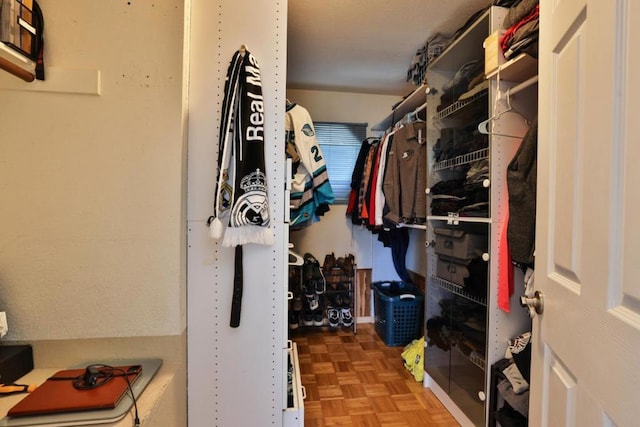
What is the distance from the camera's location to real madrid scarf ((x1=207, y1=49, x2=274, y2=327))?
3.76 feet

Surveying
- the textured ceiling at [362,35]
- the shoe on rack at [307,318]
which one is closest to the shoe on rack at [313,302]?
the shoe on rack at [307,318]

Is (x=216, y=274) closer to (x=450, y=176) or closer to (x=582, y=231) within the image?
(x=582, y=231)

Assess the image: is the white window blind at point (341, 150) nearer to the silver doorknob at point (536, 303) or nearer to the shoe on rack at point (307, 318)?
the shoe on rack at point (307, 318)

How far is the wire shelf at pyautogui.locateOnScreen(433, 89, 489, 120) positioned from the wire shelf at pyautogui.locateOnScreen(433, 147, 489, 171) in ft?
0.93

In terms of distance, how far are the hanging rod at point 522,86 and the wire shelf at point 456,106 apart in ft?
0.37

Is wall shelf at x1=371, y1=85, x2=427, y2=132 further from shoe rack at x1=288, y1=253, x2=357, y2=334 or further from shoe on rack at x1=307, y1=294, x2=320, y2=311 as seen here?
shoe on rack at x1=307, y1=294, x2=320, y2=311

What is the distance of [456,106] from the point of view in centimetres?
182

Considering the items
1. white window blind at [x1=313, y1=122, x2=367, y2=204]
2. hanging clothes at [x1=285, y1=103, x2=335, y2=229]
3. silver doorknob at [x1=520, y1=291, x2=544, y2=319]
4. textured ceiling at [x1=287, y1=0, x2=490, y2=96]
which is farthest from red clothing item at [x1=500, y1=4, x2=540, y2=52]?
white window blind at [x1=313, y1=122, x2=367, y2=204]

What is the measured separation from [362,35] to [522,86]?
119cm

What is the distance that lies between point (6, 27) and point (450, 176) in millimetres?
2085

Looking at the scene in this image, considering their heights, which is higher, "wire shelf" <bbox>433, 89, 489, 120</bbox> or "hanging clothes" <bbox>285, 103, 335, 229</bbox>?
"wire shelf" <bbox>433, 89, 489, 120</bbox>

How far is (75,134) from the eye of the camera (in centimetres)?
110

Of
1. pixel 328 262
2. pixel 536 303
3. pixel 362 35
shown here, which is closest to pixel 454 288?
pixel 536 303

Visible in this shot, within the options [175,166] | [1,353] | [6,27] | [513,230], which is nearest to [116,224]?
[175,166]
